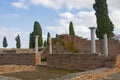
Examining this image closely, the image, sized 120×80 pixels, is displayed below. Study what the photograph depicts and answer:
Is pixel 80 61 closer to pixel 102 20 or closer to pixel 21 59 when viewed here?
pixel 21 59

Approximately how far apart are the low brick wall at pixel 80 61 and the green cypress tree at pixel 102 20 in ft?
41.6

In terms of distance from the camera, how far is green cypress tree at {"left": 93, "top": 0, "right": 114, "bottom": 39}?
94.0ft

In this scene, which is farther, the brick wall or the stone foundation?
the brick wall

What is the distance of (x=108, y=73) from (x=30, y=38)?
31833 mm

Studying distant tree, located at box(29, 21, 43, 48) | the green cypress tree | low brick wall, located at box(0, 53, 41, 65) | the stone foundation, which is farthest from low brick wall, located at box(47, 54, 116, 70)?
distant tree, located at box(29, 21, 43, 48)

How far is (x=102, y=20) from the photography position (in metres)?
28.8

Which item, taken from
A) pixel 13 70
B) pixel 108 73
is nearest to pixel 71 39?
pixel 13 70

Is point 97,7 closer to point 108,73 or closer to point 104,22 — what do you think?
point 104,22

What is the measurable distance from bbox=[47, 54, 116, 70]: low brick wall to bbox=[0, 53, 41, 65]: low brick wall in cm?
219

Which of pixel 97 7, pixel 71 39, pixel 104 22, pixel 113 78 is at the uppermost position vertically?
pixel 97 7

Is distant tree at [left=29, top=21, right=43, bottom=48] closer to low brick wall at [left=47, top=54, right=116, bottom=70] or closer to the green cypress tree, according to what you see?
the green cypress tree

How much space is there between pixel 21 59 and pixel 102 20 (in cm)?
1212

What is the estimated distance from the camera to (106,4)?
2964cm

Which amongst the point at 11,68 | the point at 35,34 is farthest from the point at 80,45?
the point at 35,34
